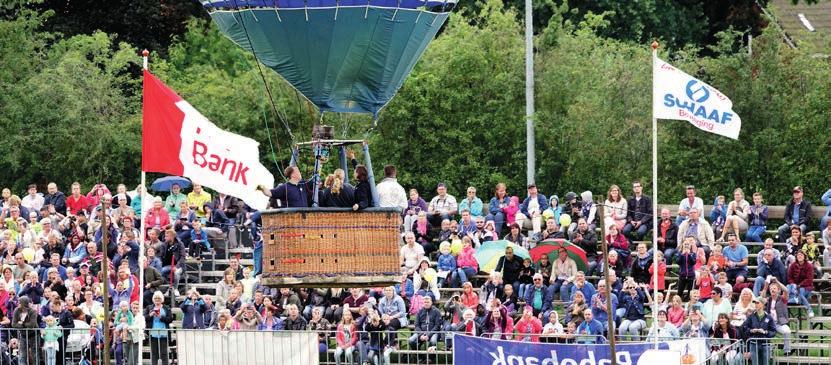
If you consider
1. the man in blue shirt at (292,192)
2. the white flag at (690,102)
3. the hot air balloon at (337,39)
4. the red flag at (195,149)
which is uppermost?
the hot air balloon at (337,39)

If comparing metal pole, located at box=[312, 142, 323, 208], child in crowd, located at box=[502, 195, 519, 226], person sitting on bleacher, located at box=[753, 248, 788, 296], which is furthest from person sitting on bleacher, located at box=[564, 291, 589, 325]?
metal pole, located at box=[312, 142, 323, 208]

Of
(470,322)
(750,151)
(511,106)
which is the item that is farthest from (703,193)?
(470,322)

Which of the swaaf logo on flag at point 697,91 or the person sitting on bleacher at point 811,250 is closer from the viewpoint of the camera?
the swaaf logo on flag at point 697,91

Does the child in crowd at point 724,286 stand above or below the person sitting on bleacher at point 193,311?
above

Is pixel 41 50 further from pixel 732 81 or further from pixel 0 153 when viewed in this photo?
pixel 732 81

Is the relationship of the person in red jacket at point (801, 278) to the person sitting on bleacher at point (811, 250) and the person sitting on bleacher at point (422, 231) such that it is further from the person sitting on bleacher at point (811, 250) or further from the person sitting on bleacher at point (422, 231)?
the person sitting on bleacher at point (422, 231)

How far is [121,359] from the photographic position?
2922cm

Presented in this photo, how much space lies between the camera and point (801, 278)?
2878 centimetres

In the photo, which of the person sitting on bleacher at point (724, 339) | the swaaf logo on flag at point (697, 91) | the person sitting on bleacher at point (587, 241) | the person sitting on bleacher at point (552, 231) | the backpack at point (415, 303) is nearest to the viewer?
the swaaf logo on flag at point (697, 91)

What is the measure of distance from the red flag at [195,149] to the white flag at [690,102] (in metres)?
4.37

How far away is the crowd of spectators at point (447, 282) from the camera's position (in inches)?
1112

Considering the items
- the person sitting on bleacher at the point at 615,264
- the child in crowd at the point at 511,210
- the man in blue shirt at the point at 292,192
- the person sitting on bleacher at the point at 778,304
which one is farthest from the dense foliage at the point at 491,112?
the man in blue shirt at the point at 292,192

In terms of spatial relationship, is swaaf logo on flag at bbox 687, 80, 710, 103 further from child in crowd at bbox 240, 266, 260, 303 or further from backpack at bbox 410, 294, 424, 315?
child in crowd at bbox 240, 266, 260, 303

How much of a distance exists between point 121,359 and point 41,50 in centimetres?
1226
